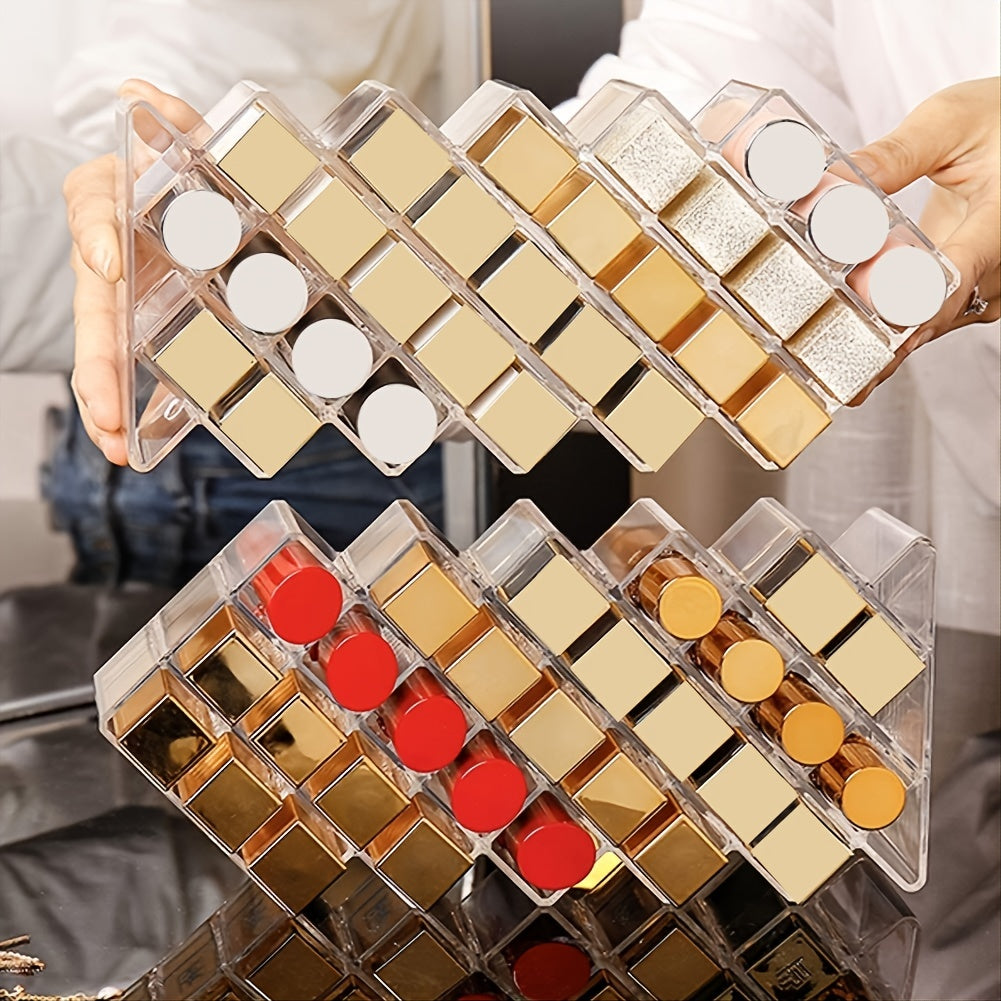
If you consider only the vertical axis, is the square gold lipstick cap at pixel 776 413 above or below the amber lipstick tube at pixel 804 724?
above

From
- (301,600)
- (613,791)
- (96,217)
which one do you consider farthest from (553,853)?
(96,217)

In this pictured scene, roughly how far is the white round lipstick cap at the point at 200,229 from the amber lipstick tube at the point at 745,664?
0.80 feet

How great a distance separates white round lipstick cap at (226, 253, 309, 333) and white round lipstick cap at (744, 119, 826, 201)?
17cm

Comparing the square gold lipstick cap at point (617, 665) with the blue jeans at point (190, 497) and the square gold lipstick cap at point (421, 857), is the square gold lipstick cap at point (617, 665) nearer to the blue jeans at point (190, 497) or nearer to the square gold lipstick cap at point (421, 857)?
the square gold lipstick cap at point (421, 857)

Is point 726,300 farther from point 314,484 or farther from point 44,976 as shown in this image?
point 314,484

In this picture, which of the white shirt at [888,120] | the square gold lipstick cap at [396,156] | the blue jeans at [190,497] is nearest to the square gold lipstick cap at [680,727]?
the square gold lipstick cap at [396,156]

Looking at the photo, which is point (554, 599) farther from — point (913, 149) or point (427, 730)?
point (913, 149)

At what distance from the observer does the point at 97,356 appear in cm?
58

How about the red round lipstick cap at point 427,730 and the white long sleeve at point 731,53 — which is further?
the white long sleeve at point 731,53

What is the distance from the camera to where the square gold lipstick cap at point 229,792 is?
1.79 ft

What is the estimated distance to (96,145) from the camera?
1.02 metres

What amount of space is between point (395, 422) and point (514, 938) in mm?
215

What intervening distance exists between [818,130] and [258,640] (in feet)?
0.96

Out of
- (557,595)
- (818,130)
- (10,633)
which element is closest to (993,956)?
(557,595)
